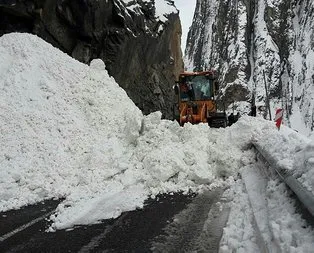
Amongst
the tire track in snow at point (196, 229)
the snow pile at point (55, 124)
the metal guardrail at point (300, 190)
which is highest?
the snow pile at point (55, 124)

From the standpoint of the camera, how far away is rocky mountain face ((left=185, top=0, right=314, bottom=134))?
9094 cm

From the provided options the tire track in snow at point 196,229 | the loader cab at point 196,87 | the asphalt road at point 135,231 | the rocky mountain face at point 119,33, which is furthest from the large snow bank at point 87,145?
the rocky mountain face at point 119,33

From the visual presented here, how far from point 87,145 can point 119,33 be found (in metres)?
14.9

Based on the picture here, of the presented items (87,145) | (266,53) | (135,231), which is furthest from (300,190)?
(266,53)

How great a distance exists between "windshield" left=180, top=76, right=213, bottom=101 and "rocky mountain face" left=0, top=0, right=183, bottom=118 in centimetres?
741

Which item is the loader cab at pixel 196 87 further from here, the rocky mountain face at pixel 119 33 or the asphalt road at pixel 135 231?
the asphalt road at pixel 135 231

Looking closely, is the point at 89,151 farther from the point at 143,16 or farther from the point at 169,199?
the point at 143,16

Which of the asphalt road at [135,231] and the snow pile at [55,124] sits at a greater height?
the snow pile at [55,124]

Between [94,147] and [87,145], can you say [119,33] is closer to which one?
[87,145]

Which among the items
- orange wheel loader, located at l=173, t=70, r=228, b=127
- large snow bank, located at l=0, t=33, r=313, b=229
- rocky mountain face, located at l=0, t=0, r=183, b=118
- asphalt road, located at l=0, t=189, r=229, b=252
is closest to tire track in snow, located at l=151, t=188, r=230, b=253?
asphalt road, located at l=0, t=189, r=229, b=252

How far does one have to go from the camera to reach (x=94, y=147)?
384 inches

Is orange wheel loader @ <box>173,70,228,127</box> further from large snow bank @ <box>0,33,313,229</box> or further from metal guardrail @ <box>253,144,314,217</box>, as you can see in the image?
metal guardrail @ <box>253,144,314,217</box>

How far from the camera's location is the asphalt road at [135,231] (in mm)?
4734

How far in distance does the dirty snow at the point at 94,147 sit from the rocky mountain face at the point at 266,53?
77744 millimetres
